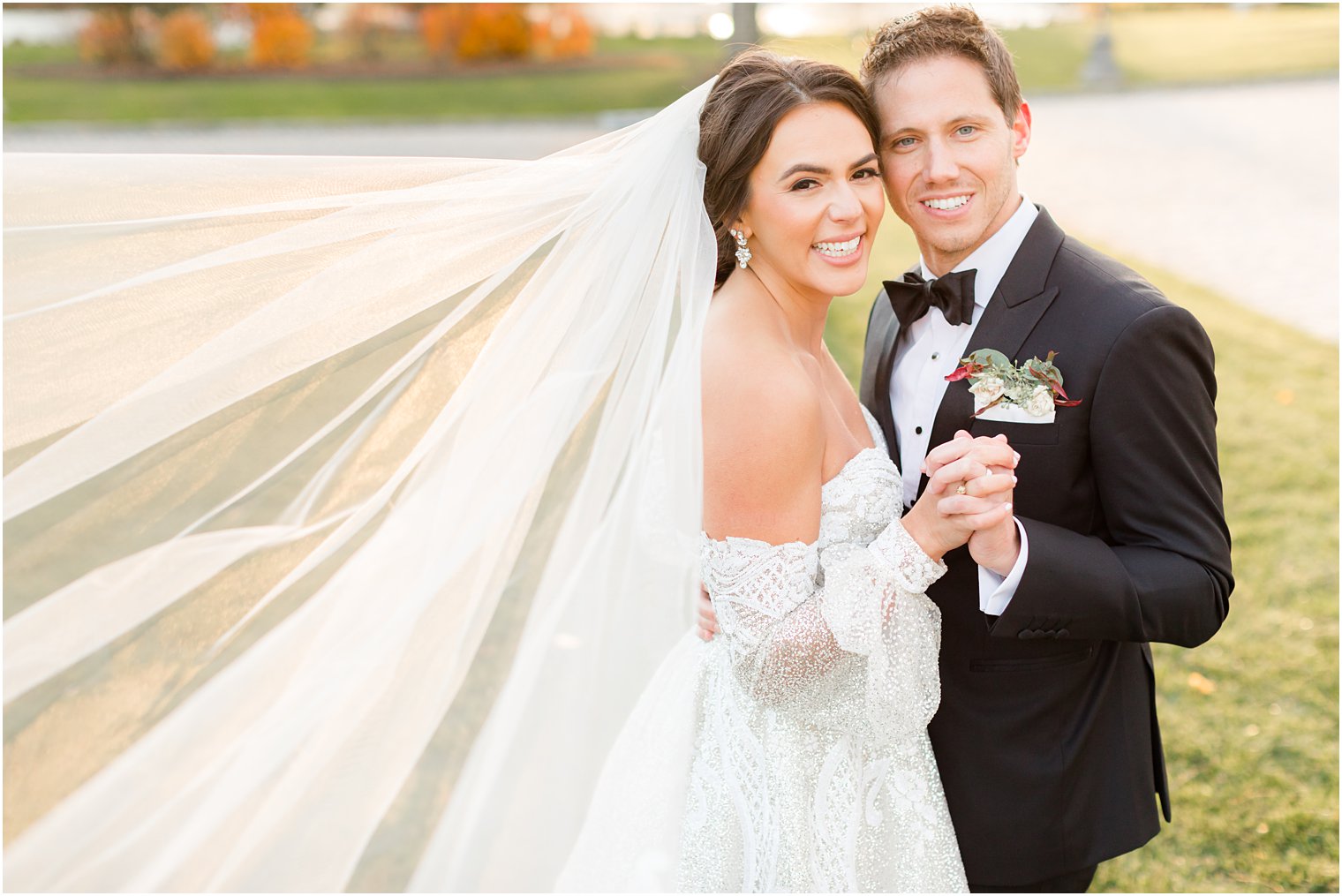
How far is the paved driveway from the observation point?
38.6 ft

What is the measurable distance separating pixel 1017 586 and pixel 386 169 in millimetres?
1698

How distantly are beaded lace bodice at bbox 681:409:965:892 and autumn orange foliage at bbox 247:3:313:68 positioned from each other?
82.0 ft

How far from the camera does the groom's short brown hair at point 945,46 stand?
2855mm

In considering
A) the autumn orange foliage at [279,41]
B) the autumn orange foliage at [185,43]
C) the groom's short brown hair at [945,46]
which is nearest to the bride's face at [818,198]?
the groom's short brown hair at [945,46]

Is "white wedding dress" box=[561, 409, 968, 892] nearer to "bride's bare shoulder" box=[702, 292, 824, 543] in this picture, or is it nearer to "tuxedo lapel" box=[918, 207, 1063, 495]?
"bride's bare shoulder" box=[702, 292, 824, 543]

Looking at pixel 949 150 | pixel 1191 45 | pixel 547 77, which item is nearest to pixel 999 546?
pixel 949 150

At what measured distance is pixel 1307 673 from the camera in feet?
17.3

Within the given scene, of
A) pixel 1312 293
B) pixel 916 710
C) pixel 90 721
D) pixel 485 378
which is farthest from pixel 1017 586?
pixel 1312 293

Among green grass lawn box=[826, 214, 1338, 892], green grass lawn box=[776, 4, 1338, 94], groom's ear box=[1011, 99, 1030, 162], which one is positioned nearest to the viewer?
groom's ear box=[1011, 99, 1030, 162]

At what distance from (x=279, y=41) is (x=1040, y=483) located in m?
25.5

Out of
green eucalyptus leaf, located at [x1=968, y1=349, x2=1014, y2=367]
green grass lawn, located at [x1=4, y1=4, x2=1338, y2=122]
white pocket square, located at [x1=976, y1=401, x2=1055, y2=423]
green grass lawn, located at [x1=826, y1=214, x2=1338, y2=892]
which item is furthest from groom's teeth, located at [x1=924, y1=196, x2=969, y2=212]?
green grass lawn, located at [x1=4, y1=4, x2=1338, y2=122]

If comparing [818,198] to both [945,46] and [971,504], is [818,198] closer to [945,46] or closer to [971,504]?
[945,46]

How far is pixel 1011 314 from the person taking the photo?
271cm

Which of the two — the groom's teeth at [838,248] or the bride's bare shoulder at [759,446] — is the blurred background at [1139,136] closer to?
the groom's teeth at [838,248]
